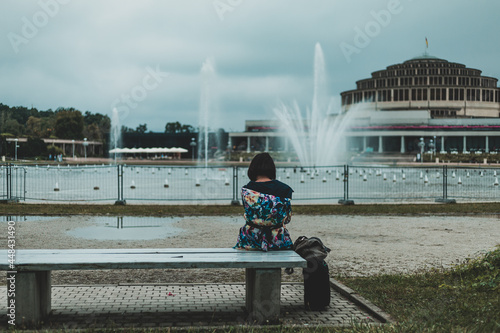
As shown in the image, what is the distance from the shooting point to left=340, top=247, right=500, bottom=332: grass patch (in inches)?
203

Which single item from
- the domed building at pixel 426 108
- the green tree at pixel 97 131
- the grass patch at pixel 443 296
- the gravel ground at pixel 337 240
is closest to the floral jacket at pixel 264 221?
the grass patch at pixel 443 296

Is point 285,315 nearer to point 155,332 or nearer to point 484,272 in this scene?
point 155,332

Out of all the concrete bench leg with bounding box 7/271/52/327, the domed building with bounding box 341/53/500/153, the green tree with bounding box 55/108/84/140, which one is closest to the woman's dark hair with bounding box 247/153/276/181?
the concrete bench leg with bounding box 7/271/52/327

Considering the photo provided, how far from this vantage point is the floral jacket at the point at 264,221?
19.4ft

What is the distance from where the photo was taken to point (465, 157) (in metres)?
87.1

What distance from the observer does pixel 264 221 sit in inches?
236

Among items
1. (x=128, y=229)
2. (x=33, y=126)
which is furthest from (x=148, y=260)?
(x=33, y=126)

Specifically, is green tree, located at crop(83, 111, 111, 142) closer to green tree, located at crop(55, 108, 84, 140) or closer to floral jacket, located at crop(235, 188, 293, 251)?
green tree, located at crop(55, 108, 84, 140)

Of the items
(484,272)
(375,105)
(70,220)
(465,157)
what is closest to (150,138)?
(375,105)

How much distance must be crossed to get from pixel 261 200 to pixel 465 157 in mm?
89275

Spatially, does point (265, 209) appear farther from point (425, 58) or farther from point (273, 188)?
point (425, 58)

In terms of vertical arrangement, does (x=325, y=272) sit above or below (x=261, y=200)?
below

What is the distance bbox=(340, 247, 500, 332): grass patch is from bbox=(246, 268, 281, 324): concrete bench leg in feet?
4.06

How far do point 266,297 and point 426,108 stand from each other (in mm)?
132662
